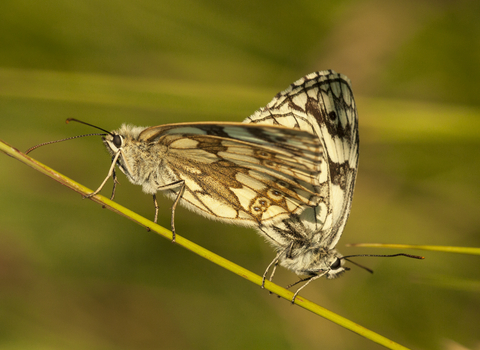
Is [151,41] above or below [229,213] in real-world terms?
above

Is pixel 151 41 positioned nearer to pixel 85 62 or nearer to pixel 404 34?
pixel 85 62

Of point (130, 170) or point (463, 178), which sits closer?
point (130, 170)

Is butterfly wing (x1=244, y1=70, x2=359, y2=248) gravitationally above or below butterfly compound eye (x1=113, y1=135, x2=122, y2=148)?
above

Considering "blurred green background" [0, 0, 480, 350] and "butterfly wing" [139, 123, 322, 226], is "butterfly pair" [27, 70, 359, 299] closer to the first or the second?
"butterfly wing" [139, 123, 322, 226]

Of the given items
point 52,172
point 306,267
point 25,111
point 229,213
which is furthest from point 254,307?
point 25,111

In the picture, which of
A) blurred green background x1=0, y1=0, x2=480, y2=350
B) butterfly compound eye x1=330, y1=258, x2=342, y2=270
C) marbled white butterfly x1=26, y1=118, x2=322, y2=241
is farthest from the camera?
blurred green background x1=0, y1=0, x2=480, y2=350

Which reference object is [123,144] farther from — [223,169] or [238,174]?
[238,174]

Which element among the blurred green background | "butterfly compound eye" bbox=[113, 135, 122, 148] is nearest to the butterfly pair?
"butterfly compound eye" bbox=[113, 135, 122, 148]
